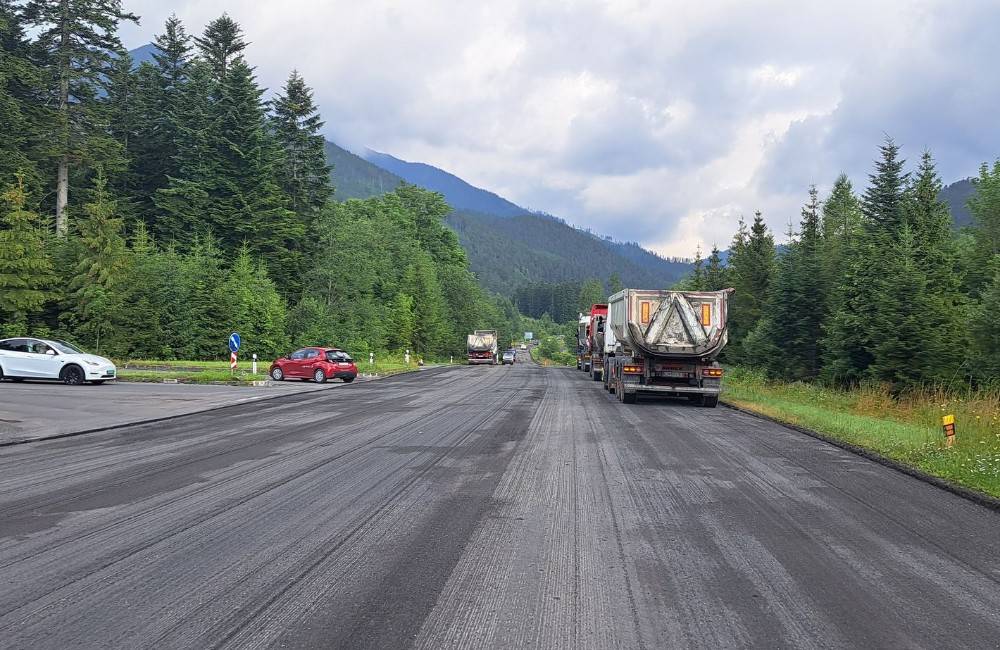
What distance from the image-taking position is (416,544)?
5.59m

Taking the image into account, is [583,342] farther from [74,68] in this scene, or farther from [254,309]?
[74,68]

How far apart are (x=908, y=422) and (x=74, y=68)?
168 feet

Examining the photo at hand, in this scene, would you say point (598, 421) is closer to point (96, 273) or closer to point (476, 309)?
point (96, 273)

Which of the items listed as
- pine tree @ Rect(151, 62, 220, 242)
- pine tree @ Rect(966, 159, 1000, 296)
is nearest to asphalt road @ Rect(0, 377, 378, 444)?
pine tree @ Rect(151, 62, 220, 242)

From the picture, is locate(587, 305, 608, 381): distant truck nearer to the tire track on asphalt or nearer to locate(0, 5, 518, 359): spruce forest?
locate(0, 5, 518, 359): spruce forest

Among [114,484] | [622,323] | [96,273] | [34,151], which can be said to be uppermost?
[34,151]

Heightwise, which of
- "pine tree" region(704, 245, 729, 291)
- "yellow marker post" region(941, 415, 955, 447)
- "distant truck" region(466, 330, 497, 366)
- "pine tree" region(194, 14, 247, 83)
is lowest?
"yellow marker post" region(941, 415, 955, 447)

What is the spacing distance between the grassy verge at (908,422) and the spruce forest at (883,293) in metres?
2.10

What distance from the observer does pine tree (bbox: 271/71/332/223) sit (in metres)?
57.9

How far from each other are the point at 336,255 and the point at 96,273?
18.2 m

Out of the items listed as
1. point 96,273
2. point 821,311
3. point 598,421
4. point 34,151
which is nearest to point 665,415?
point 598,421

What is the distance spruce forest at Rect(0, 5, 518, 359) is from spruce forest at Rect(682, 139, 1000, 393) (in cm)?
3025

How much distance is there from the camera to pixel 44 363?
23406mm

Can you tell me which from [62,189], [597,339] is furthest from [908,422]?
[62,189]
